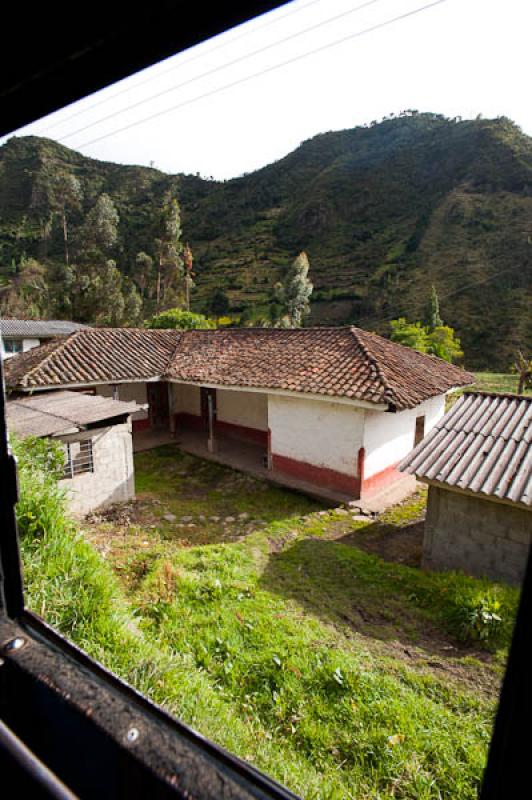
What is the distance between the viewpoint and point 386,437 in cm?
1024

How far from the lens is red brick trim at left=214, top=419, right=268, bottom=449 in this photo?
13797 mm

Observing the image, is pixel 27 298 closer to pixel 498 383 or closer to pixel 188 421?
pixel 188 421

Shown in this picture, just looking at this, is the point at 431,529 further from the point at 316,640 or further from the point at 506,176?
the point at 506,176

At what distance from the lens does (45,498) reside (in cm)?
421

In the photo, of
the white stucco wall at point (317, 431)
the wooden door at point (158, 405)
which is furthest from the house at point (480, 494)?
the wooden door at point (158, 405)

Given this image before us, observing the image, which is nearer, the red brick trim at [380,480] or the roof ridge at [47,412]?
the roof ridge at [47,412]

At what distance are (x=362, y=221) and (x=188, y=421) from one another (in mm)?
52785

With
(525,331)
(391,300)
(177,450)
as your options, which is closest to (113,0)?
(177,450)

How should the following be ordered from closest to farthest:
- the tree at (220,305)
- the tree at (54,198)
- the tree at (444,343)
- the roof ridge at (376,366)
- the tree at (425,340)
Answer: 1. the roof ridge at (376,366)
2. the tree at (425,340)
3. the tree at (444,343)
4. the tree at (220,305)
5. the tree at (54,198)

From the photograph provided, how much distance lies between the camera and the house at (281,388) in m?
9.79

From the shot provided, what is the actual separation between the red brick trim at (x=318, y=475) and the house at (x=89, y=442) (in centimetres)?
398

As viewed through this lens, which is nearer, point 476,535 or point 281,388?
point 476,535

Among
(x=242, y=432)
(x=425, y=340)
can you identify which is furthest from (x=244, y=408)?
(x=425, y=340)

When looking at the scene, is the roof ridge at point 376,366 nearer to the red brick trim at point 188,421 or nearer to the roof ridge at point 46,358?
the red brick trim at point 188,421
